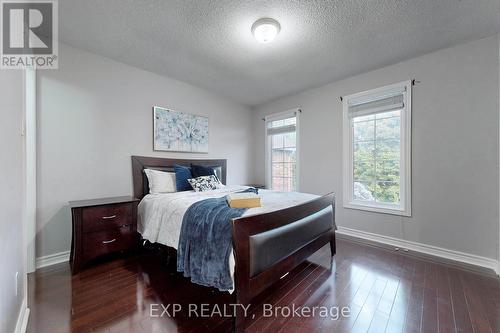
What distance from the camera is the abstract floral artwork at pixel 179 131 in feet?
10.7

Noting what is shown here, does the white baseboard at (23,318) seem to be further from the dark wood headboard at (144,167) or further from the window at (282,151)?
the window at (282,151)

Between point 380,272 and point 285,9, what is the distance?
2770 mm

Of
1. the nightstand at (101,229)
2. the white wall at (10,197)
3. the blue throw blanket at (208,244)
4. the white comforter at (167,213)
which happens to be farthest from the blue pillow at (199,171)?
the white wall at (10,197)

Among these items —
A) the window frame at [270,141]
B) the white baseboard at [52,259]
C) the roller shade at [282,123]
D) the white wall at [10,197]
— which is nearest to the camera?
the white wall at [10,197]

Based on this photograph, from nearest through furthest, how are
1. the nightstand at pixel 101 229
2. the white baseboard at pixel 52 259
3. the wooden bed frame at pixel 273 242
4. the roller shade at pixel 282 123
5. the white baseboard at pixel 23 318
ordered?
the white baseboard at pixel 23 318 → the wooden bed frame at pixel 273 242 → the nightstand at pixel 101 229 → the white baseboard at pixel 52 259 → the roller shade at pixel 282 123

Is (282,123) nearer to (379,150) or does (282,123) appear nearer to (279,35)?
(379,150)

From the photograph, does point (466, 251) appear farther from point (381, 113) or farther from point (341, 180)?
point (381, 113)

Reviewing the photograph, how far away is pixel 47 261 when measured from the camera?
2.33 metres

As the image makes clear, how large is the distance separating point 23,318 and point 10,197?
0.93 metres

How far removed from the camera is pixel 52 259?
93.1 inches

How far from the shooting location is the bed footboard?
1447 millimetres

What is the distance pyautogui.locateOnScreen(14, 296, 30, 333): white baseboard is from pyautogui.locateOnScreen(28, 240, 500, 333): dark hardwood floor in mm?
46

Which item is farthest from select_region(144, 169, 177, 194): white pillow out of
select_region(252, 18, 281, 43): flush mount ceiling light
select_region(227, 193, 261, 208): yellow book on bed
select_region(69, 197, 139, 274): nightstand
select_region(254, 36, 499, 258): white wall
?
select_region(254, 36, 499, 258): white wall

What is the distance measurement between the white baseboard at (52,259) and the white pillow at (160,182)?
115 cm
